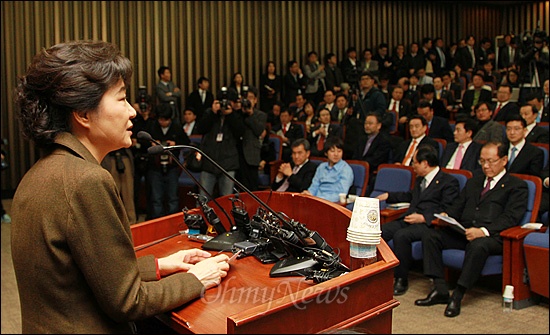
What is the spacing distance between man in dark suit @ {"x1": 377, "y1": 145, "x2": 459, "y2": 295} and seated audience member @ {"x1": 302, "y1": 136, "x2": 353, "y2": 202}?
35 cm

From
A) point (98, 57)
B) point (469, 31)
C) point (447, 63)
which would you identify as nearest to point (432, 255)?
point (98, 57)

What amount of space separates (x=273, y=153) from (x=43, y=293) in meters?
4.78

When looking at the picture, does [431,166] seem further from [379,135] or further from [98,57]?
[98,57]

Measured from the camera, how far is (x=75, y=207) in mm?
941

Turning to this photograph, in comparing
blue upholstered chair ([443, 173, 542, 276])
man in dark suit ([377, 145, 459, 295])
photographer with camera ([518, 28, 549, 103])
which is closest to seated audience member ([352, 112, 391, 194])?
man in dark suit ([377, 145, 459, 295])

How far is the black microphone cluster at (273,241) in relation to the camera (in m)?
1.32

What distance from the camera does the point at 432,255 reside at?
3.41 meters

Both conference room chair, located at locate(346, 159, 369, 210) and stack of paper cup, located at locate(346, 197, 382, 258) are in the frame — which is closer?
stack of paper cup, located at locate(346, 197, 382, 258)

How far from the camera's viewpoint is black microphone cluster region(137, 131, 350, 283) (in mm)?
1322

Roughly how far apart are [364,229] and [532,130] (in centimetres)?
399

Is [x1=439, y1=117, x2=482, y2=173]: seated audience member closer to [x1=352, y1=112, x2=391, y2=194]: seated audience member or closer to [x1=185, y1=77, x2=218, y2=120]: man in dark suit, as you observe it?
[x1=352, y1=112, x2=391, y2=194]: seated audience member

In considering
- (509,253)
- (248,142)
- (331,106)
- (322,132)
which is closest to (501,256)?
(509,253)

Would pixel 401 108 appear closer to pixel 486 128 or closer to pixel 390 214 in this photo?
pixel 486 128

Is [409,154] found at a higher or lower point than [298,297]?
Answer: lower
